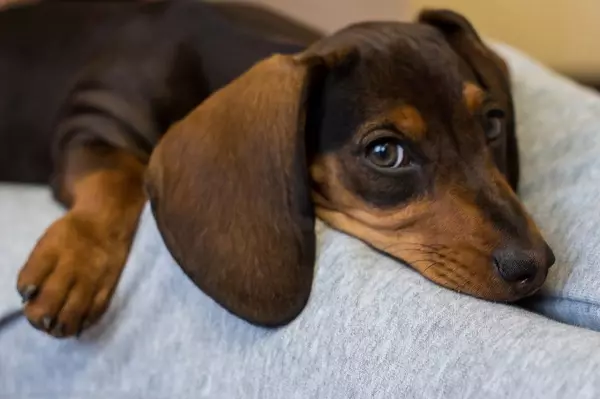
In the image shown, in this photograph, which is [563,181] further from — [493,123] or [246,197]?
[246,197]

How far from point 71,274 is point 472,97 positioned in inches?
24.8

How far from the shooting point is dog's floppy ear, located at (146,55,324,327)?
44.3 inches

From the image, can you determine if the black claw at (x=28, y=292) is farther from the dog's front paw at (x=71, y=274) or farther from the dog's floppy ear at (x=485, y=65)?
the dog's floppy ear at (x=485, y=65)

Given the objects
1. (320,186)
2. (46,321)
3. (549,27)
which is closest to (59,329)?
(46,321)

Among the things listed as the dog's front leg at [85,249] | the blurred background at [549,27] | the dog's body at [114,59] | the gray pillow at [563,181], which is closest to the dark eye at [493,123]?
the gray pillow at [563,181]

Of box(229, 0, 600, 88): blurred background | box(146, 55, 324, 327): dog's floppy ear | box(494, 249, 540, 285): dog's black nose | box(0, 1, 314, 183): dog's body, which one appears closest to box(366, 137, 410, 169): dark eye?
box(146, 55, 324, 327): dog's floppy ear

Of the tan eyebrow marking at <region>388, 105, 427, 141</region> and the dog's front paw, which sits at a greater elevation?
the tan eyebrow marking at <region>388, 105, 427, 141</region>

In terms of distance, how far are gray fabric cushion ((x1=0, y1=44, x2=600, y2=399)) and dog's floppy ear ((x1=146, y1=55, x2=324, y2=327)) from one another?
4 centimetres

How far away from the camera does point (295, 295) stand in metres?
1.10

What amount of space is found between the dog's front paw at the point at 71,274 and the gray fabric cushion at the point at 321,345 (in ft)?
0.09

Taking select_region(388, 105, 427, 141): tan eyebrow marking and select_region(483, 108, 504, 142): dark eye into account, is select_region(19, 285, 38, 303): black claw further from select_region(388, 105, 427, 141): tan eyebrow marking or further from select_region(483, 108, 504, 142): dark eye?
select_region(483, 108, 504, 142): dark eye

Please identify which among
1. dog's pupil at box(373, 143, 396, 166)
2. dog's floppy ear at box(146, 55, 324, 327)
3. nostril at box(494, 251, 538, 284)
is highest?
nostril at box(494, 251, 538, 284)

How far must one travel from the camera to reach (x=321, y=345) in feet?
3.45

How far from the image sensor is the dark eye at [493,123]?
4.28 ft
